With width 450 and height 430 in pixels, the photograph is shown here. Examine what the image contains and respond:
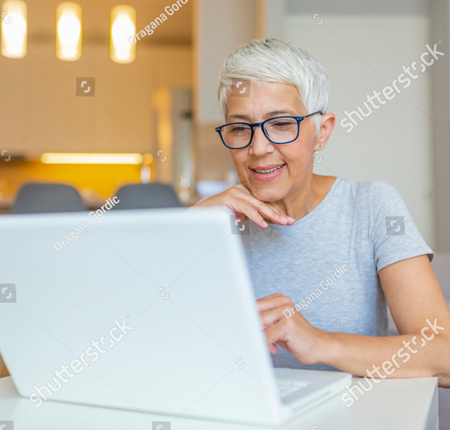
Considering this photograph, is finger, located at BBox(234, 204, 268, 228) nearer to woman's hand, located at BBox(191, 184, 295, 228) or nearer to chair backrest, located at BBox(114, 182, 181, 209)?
woman's hand, located at BBox(191, 184, 295, 228)

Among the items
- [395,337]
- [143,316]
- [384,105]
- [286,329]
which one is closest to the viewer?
[143,316]

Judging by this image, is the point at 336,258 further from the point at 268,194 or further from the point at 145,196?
the point at 145,196

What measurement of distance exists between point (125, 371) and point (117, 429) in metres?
0.05

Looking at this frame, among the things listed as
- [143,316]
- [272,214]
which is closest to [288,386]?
[143,316]

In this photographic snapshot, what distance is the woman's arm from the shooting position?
2.21 feet

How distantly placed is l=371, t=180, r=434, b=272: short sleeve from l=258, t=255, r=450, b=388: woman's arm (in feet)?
0.05

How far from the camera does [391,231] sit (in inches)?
40.8

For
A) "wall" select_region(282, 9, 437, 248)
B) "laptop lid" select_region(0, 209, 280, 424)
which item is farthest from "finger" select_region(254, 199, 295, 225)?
"wall" select_region(282, 9, 437, 248)

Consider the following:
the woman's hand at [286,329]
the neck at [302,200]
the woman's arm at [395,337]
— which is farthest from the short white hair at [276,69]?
the woman's hand at [286,329]

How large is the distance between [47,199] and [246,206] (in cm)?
136

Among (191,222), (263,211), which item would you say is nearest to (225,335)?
(191,222)

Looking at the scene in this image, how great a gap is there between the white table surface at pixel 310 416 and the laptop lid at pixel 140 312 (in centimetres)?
1

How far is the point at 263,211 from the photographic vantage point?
103 centimetres

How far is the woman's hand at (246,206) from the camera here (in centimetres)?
102
